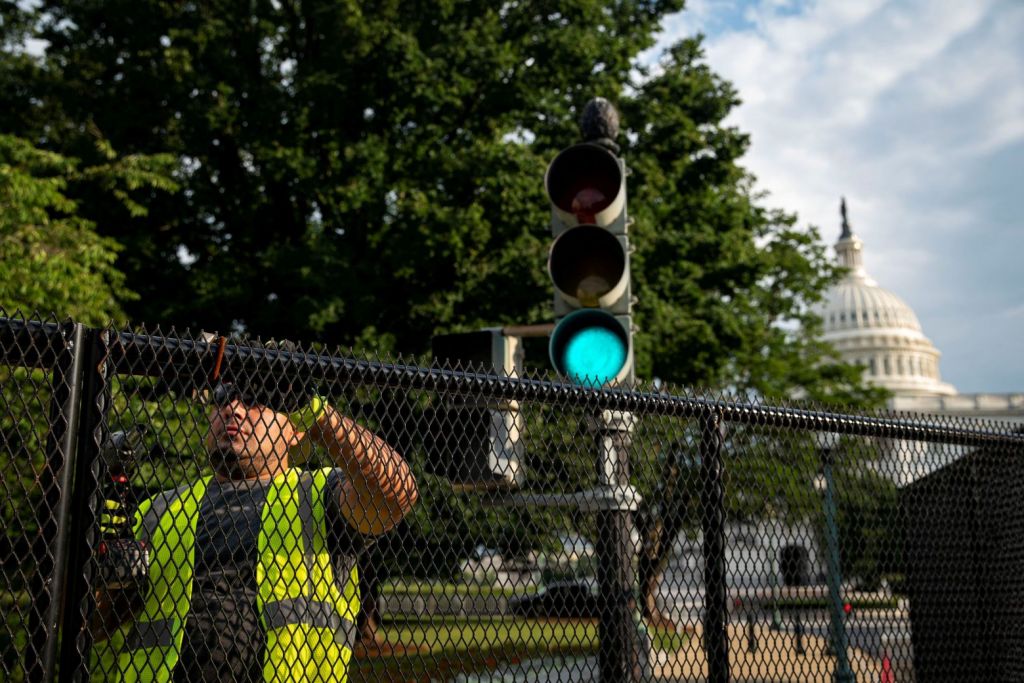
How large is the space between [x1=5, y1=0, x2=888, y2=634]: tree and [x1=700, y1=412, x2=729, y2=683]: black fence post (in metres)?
11.1

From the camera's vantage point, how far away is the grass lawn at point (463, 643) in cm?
308

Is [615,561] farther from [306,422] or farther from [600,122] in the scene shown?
[600,122]

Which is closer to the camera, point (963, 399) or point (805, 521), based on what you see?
point (805, 521)

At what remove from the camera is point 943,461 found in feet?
14.9

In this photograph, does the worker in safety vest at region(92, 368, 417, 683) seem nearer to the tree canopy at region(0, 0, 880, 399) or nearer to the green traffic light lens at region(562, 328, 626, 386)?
the green traffic light lens at region(562, 328, 626, 386)

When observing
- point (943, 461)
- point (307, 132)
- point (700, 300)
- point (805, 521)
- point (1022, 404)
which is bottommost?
point (805, 521)

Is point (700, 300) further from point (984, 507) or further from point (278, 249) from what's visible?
point (984, 507)

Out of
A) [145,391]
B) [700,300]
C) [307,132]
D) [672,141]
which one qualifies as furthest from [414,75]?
[145,391]

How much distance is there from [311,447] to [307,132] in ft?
46.6

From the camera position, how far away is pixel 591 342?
527cm

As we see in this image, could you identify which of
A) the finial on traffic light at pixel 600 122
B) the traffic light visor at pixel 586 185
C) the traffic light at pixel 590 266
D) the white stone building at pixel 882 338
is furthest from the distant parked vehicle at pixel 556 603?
the white stone building at pixel 882 338

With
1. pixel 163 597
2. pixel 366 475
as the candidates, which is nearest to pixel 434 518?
pixel 366 475

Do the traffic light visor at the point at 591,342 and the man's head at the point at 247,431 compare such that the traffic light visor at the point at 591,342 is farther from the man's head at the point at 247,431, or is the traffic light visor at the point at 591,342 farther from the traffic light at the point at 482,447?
the man's head at the point at 247,431

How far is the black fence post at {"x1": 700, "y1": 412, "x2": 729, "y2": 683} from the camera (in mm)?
3393
